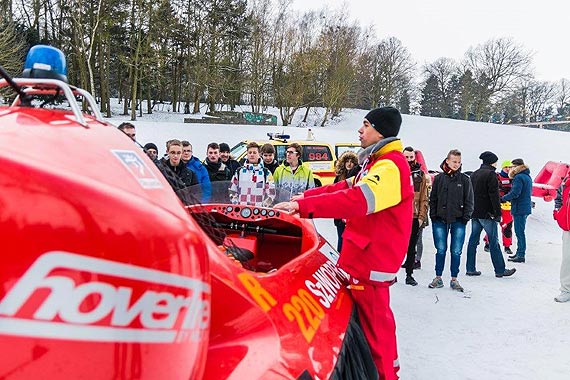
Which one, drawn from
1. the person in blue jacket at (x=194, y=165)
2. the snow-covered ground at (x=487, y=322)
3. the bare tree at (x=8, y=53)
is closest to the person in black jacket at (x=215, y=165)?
the person in blue jacket at (x=194, y=165)

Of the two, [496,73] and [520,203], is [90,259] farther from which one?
[496,73]

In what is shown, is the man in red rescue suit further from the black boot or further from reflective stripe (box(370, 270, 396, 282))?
the black boot

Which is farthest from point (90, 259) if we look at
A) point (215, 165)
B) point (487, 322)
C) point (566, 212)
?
point (215, 165)

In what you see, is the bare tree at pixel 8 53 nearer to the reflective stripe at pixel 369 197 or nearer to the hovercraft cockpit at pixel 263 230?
the hovercraft cockpit at pixel 263 230

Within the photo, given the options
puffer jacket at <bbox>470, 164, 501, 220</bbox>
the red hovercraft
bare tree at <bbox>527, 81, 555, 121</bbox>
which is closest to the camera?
the red hovercraft

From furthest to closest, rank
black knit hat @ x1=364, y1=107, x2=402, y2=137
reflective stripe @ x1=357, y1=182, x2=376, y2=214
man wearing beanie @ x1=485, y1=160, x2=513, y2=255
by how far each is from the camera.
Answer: man wearing beanie @ x1=485, y1=160, x2=513, y2=255
black knit hat @ x1=364, y1=107, x2=402, y2=137
reflective stripe @ x1=357, y1=182, x2=376, y2=214

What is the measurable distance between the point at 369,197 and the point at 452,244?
3918mm

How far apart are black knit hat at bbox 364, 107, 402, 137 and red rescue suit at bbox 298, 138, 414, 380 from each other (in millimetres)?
92

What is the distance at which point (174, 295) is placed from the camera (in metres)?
1.01

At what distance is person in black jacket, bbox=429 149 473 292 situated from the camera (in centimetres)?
593

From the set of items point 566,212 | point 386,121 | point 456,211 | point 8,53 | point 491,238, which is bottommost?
point 491,238

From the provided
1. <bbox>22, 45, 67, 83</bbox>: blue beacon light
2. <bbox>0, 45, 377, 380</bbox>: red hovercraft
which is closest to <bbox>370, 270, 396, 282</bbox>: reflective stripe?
<bbox>0, 45, 377, 380</bbox>: red hovercraft

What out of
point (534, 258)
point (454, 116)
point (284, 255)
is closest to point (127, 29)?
point (534, 258)

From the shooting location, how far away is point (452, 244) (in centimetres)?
607
